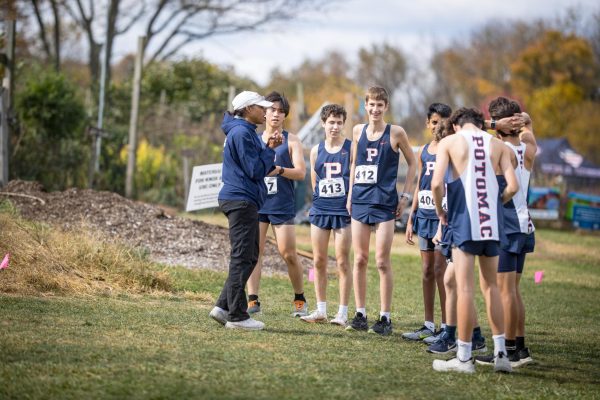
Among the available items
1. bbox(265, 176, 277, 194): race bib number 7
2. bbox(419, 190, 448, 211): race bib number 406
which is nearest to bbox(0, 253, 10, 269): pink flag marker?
bbox(265, 176, 277, 194): race bib number 7

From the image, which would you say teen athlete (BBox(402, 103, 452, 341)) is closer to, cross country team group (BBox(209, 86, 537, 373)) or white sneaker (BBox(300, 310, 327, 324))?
cross country team group (BBox(209, 86, 537, 373))

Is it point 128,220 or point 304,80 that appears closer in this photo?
point 128,220

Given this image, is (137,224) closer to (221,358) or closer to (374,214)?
(374,214)

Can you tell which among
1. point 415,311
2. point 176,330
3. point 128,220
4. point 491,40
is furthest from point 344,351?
point 491,40

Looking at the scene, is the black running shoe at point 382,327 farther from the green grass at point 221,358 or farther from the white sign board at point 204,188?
the white sign board at point 204,188

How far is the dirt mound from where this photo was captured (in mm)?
13094

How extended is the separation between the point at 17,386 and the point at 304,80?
209 ft

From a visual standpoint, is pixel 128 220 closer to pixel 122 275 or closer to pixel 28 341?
pixel 122 275

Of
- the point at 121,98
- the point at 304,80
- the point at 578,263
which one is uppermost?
the point at 304,80

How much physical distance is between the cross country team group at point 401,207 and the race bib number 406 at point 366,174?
0.01 metres

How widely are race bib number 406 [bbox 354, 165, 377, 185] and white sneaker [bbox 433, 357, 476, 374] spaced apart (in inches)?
91.9

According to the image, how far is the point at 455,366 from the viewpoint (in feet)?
22.3

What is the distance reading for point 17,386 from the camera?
5.36 m

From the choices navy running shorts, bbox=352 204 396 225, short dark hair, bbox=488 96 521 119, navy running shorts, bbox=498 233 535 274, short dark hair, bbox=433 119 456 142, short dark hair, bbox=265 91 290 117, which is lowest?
navy running shorts, bbox=498 233 535 274
